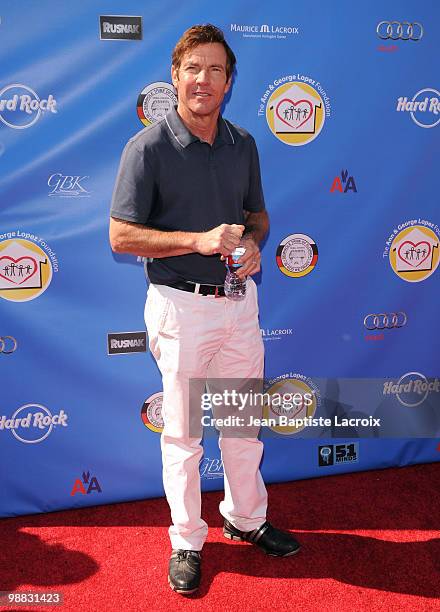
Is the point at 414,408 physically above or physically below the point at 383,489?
above

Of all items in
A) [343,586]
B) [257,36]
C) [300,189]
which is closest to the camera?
[343,586]

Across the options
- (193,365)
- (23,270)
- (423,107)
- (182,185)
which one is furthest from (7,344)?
(423,107)

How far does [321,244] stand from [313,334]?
0.52 metres

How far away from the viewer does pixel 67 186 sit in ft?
10.4

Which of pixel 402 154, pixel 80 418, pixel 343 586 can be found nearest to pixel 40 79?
pixel 80 418

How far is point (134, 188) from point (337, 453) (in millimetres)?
2195

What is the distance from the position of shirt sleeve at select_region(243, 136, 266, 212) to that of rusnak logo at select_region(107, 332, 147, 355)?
935 millimetres

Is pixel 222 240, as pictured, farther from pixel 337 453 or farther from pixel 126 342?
pixel 337 453

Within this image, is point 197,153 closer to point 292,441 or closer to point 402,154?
point 402,154

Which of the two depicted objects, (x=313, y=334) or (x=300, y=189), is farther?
(x=313, y=334)

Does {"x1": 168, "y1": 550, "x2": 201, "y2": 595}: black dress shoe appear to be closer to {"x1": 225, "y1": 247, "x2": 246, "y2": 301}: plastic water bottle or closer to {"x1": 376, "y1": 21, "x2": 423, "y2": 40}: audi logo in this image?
{"x1": 225, "y1": 247, "x2": 246, "y2": 301}: plastic water bottle

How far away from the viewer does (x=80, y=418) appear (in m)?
3.46

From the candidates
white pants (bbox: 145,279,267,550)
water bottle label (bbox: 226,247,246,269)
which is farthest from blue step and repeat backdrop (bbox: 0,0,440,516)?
water bottle label (bbox: 226,247,246,269)

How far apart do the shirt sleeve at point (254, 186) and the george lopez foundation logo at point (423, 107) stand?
42.2 inches
